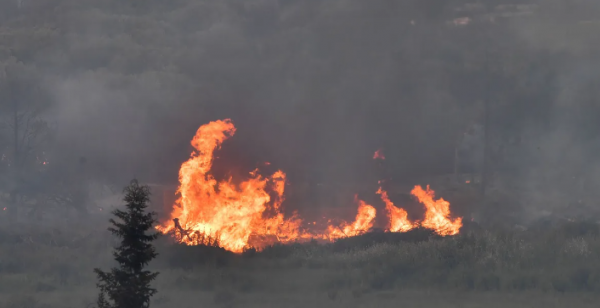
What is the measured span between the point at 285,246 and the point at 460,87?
116ft

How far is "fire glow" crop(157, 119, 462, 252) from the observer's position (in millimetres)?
36375

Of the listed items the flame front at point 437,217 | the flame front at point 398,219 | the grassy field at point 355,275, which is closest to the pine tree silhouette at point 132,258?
the grassy field at point 355,275

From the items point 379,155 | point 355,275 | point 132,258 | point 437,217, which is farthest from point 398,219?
point 132,258

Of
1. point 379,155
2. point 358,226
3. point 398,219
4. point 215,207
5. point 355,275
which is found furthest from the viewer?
point 379,155

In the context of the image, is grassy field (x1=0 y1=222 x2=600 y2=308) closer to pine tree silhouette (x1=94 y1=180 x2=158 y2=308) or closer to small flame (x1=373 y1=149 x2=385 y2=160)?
pine tree silhouette (x1=94 y1=180 x2=158 y2=308)

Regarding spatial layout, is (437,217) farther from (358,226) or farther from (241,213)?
(241,213)

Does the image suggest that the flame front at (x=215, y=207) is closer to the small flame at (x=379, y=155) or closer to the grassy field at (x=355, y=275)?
the grassy field at (x=355, y=275)

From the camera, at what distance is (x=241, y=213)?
122 ft

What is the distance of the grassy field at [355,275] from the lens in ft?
89.9

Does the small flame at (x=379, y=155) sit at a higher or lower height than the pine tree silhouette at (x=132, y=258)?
higher

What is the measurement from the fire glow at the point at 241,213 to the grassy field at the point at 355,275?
2124mm

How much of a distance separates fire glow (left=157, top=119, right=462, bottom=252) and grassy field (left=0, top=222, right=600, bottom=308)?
2.12 meters

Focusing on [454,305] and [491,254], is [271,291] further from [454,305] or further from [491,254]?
[491,254]

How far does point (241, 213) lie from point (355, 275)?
8.70m
